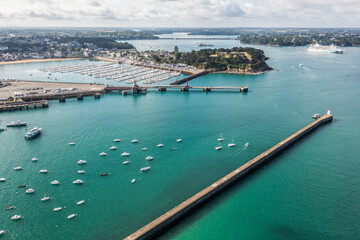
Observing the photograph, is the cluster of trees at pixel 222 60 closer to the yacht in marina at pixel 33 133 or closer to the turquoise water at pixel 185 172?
the turquoise water at pixel 185 172

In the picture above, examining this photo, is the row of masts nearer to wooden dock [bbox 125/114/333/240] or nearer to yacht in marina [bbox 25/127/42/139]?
yacht in marina [bbox 25/127/42/139]

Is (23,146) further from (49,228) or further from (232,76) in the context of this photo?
(232,76)

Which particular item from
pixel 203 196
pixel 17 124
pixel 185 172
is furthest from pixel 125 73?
pixel 203 196

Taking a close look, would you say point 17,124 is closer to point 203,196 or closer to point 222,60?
point 203,196

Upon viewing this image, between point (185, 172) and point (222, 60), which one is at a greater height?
point (222, 60)

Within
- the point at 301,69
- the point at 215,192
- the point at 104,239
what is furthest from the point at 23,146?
the point at 301,69

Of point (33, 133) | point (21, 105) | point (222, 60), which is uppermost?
point (222, 60)
